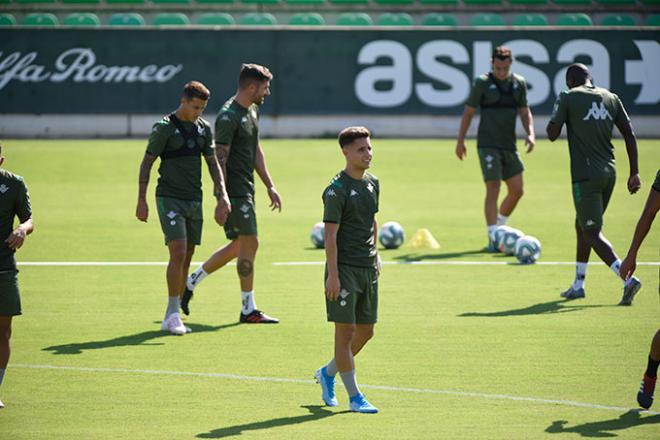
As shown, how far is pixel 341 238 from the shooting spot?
8.75 metres

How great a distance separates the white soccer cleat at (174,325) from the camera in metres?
11.7

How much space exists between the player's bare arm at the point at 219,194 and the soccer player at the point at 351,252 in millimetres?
3087

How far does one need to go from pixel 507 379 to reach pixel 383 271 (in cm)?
556

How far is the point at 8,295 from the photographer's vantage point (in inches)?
343

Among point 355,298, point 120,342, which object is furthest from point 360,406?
point 120,342

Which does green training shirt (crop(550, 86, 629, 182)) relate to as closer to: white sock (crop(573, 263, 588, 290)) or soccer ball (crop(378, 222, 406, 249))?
white sock (crop(573, 263, 588, 290))

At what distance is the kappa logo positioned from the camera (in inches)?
501

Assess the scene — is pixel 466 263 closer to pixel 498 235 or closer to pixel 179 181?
pixel 498 235

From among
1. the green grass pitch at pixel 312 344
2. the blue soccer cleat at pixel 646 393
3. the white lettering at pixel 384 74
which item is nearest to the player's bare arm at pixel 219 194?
the green grass pitch at pixel 312 344

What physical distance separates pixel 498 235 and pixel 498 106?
1.86 metres

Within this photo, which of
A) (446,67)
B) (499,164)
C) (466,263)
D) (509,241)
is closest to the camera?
(466,263)

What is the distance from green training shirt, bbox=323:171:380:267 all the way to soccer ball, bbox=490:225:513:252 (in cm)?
794

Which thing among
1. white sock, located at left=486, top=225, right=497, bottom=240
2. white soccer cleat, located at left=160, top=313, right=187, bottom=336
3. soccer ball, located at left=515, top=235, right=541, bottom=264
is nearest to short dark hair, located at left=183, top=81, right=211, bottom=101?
white soccer cleat, located at left=160, top=313, right=187, bottom=336

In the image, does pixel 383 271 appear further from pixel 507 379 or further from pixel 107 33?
pixel 107 33
